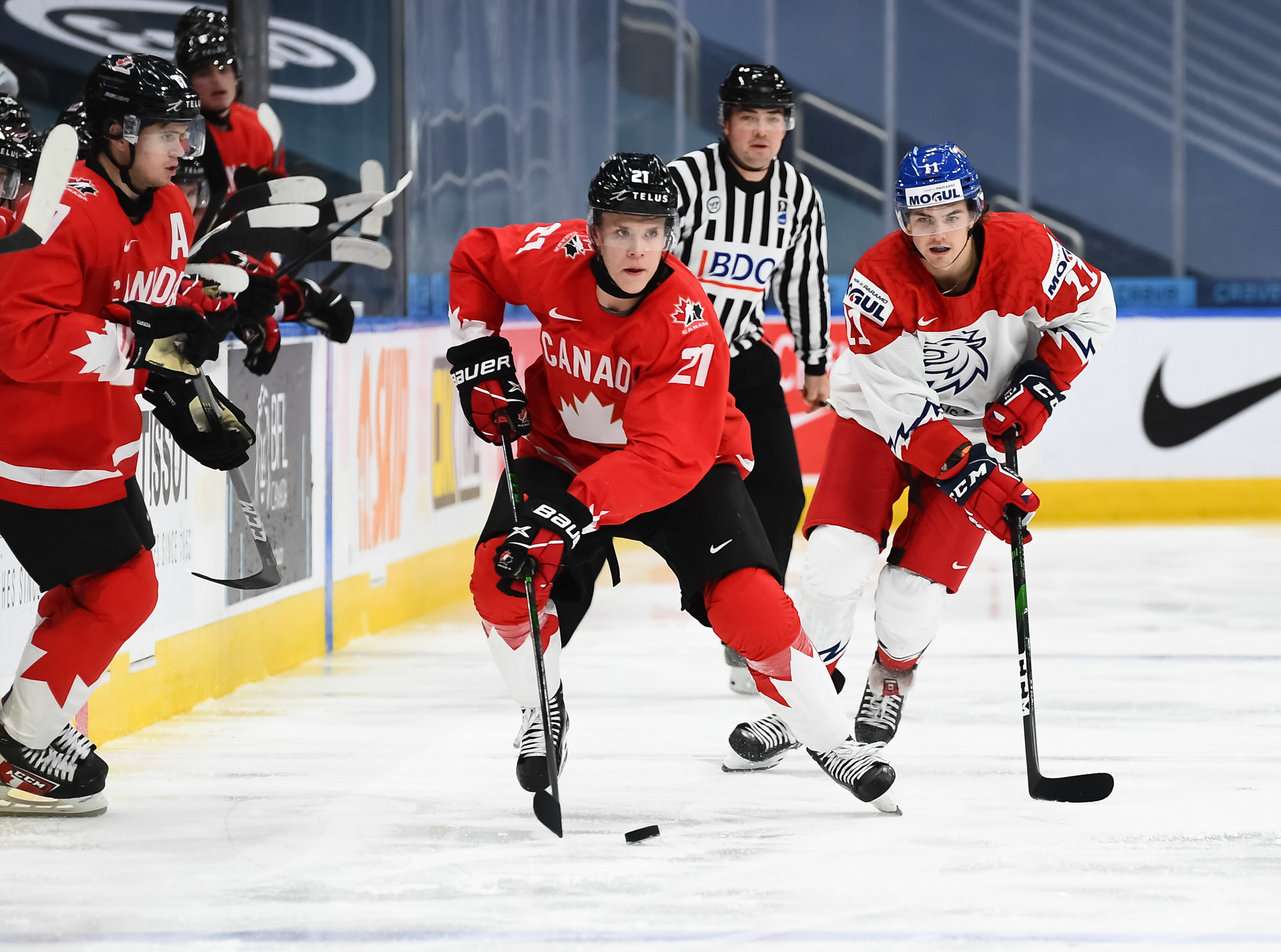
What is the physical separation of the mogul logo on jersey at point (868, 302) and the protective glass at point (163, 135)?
1.11 m

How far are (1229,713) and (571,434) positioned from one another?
5.59 ft

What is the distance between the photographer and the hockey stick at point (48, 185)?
93.6 inches

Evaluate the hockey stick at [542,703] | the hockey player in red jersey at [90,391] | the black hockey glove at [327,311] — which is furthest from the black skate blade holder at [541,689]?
the black hockey glove at [327,311]

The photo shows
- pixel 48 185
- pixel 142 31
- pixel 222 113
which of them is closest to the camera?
pixel 48 185

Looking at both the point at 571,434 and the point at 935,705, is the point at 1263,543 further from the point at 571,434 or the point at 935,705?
the point at 571,434

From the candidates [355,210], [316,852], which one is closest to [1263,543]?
[355,210]

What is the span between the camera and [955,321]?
2908 mm

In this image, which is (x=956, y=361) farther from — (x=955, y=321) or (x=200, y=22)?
(x=200, y=22)

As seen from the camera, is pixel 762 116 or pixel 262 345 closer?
pixel 262 345

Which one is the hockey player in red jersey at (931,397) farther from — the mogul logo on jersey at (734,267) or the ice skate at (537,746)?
the mogul logo on jersey at (734,267)

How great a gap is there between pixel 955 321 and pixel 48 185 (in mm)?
1492

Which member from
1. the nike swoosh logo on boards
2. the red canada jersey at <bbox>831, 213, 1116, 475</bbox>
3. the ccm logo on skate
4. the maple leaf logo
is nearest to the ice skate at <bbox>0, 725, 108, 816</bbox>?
the ccm logo on skate

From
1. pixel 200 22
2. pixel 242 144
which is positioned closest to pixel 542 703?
pixel 242 144

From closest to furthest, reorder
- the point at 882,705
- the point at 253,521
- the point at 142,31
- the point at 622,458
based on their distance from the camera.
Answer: the point at 622,458 < the point at 882,705 < the point at 253,521 < the point at 142,31
